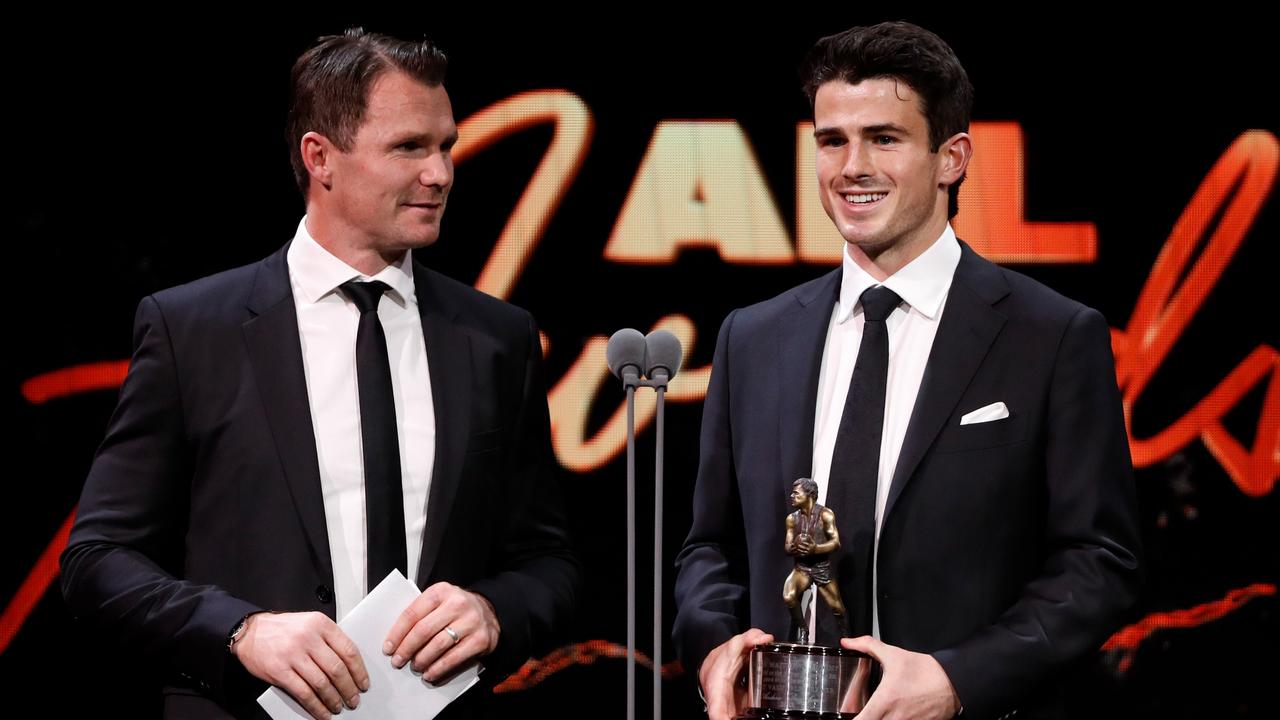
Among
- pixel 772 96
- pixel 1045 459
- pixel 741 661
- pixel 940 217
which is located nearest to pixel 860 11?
pixel 772 96

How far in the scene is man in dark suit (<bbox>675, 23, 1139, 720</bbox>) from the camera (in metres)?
2.59

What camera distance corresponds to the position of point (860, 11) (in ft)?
17.7

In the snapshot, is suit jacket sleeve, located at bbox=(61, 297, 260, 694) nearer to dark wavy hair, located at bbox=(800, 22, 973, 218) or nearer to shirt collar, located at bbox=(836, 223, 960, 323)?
shirt collar, located at bbox=(836, 223, 960, 323)

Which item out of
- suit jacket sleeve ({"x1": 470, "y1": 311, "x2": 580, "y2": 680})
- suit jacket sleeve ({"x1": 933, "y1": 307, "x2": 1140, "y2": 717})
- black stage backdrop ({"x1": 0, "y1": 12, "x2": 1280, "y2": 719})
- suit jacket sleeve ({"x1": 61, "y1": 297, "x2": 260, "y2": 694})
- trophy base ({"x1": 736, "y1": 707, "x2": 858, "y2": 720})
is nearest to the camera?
trophy base ({"x1": 736, "y1": 707, "x2": 858, "y2": 720})

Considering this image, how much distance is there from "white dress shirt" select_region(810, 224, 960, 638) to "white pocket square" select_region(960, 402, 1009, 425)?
100 millimetres

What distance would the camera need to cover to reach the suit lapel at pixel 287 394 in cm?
274

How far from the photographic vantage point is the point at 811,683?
240cm

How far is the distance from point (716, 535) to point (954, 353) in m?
0.57

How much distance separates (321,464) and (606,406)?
262cm

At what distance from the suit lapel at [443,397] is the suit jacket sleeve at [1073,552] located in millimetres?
917

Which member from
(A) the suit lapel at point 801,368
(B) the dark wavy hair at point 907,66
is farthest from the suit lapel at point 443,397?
(B) the dark wavy hair at point 907,66

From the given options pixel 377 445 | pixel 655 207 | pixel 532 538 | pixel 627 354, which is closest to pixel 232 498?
pixel 377 445

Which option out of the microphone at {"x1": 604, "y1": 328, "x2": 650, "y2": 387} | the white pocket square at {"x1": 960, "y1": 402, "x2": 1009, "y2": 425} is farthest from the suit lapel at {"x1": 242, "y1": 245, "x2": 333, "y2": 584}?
the white pocket square at {"x1": 960, "y1": 402, "x2": 1009, "y2": 425}

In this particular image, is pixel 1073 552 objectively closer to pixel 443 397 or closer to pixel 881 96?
pixel 881 96
